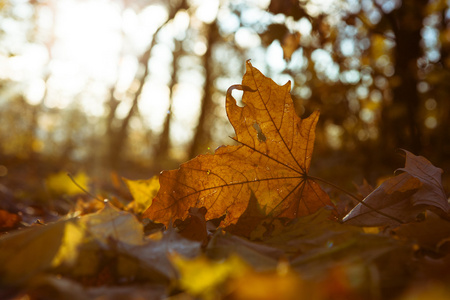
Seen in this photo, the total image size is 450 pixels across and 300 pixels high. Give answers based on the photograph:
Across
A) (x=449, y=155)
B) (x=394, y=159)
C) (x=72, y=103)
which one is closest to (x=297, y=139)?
(x=449, y=155)

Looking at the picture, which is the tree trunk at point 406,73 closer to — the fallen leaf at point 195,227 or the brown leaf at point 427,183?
the brown leaf at point 427,183

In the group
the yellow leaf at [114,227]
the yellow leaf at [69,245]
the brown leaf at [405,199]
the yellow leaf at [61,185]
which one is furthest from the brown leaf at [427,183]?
the yellow leaf at [61,185]

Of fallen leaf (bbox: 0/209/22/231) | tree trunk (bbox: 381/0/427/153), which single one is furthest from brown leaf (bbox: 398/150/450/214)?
tree trunk (bbox: 381/0/427/153)

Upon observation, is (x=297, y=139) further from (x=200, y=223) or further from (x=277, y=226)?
(x=200, y=223)

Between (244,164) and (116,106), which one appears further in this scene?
(116,106)

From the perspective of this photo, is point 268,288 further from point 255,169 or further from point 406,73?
point 406,73

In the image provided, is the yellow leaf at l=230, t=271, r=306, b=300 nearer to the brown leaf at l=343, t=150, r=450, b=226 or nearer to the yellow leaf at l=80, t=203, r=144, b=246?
the yellow leaf at l=80, t=203, r=144, b=246

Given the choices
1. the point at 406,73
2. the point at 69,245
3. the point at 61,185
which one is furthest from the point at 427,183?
the point at 61,185
